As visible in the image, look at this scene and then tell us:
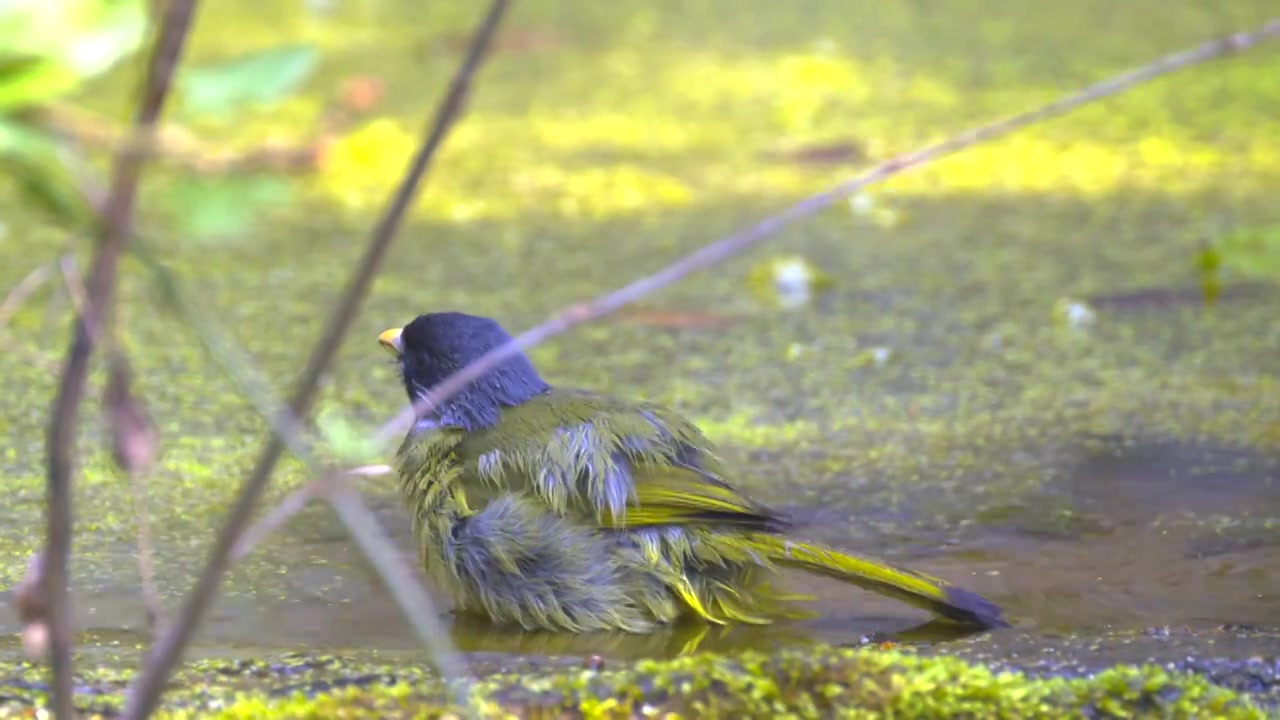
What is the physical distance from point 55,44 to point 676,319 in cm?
338

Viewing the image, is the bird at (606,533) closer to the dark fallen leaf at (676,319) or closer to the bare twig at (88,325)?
the bare twig at (88,325)

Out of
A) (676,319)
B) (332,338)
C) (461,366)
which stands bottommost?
(332,338)

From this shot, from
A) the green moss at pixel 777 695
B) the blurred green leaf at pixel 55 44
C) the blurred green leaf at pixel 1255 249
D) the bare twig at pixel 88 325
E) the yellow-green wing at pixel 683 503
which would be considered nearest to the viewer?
the blurred green leaf at pixel 55 44

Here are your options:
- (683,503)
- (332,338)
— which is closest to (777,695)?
(683,503)

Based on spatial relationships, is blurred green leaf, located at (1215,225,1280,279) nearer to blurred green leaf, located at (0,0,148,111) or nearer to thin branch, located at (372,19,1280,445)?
thin branch, located at (372,19,1280,445)

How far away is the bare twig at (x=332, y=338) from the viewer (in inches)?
46.8

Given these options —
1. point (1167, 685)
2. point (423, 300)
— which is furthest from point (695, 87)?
point (1167, 685)

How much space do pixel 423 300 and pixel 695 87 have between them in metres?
2.50

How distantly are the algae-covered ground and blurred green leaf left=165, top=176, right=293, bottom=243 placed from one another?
4cm

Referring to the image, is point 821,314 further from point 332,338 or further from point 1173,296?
point 332,338

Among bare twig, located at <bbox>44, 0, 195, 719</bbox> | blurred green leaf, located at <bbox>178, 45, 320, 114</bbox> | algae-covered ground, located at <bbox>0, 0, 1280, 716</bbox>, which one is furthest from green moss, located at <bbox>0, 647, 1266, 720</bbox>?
blurred green leaf, located at <bbox>178, 45, 320, 114</bbox>

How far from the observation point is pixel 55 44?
0.98 metres

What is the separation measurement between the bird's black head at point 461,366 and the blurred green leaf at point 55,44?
2.03 meters

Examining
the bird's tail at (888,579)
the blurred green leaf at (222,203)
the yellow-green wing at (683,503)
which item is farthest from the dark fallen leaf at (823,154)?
the blurred green leaf at (222,203)
